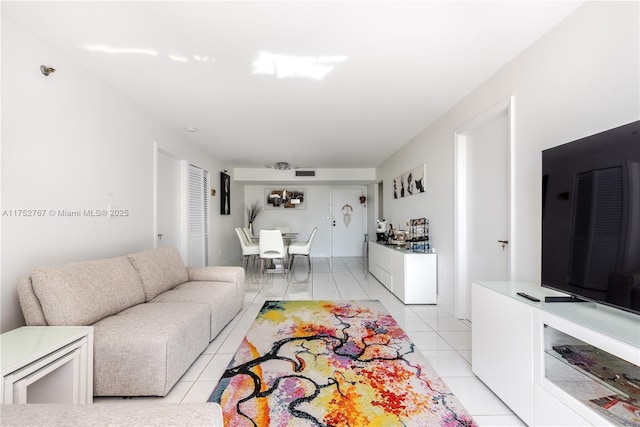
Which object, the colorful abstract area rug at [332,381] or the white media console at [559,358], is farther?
the colorful abstract area rug at [332,381]

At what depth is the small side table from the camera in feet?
4.17

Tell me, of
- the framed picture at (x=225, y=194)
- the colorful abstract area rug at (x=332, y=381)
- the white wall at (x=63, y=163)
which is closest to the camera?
the colorful abstract area rug at (x=332, y=381)

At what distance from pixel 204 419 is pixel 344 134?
13.0 ft

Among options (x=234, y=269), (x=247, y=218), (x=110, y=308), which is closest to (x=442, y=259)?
(x=234, y=269)

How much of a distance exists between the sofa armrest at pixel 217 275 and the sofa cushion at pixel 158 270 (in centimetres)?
9

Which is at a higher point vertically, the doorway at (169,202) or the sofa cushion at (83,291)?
the doorway at (169,202)

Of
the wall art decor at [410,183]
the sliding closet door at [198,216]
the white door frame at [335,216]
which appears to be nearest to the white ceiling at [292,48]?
the wall art decor at [410,183]

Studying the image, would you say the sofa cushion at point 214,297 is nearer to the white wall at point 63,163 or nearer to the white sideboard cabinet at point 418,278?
the white wall at point 63,163

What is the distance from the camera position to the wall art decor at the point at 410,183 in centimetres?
416

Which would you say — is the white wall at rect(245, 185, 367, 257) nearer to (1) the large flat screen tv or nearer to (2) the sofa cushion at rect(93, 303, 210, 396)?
(2) the sofa cushion at rect(93, 303, 210, 396)

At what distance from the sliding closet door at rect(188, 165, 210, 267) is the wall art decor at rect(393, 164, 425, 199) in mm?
3556

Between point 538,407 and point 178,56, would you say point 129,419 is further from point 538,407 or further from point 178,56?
point 178,56

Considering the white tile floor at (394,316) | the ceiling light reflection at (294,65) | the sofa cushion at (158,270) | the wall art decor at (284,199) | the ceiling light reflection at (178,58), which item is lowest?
A: the white tile floor at (394,316)

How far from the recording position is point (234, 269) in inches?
131
